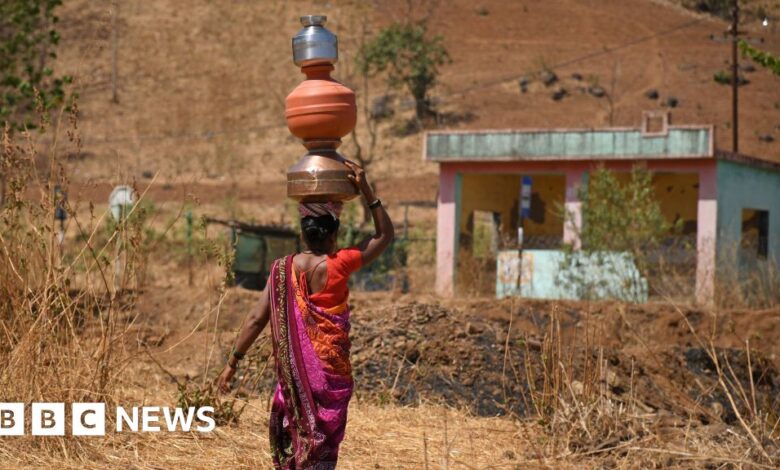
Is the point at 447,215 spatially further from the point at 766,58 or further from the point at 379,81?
the point at 379,81

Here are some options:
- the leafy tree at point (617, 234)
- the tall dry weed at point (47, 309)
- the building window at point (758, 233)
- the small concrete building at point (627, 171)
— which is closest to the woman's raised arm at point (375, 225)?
the tall dry weed at point (47, 309)

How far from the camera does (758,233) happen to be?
22516 mm

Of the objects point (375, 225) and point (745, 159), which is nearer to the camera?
point (375, 225)

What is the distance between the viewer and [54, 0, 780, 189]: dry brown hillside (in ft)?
141

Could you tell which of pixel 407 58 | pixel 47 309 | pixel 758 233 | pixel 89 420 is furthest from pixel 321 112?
pixel 407 58

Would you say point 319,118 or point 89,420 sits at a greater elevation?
point 319,118

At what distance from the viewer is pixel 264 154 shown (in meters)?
42.8

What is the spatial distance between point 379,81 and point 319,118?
145 feet

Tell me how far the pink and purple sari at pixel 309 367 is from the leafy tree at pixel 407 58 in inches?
1451

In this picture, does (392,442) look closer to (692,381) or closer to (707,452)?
(707,452)

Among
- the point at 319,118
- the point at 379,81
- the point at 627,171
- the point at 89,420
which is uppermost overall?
the point at 379,81

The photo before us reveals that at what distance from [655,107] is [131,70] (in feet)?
75.7

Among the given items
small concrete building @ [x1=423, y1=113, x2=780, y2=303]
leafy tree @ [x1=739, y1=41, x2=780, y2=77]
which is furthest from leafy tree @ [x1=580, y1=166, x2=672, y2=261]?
leafy tree @ [x1=739, y1=41, x2=780, y2=77]

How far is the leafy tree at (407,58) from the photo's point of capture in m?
42.5
